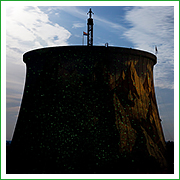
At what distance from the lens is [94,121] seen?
10.6 m

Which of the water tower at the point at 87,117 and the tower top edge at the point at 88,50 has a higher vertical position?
the tower top edge at the point at 88,50

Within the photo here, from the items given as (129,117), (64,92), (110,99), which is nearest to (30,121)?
(64,92)

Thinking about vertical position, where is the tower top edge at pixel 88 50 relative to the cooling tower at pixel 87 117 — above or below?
above

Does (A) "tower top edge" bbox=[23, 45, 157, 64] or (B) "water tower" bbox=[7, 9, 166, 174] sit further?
(A) "tower top edge" bbox=[23, 45, 157, 64]

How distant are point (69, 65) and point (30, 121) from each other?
10.1 ft

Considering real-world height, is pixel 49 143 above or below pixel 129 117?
below

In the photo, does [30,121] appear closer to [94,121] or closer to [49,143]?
[49,143]

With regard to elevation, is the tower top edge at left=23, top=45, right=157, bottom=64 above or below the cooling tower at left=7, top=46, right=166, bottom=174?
above

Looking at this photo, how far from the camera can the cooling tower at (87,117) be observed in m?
10.5

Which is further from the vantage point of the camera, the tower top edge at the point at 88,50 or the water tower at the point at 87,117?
the tower top edge at the point at 88,50

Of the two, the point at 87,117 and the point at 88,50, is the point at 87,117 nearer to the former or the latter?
the point at 87,117

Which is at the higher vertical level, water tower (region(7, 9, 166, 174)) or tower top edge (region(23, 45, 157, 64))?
tower top edge (region(23, 45, 157, 64))

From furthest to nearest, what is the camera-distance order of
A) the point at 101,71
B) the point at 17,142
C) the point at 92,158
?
the point at 17,142 < the point at 101,71 < the point at 92,158

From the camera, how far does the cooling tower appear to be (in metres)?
10.5
